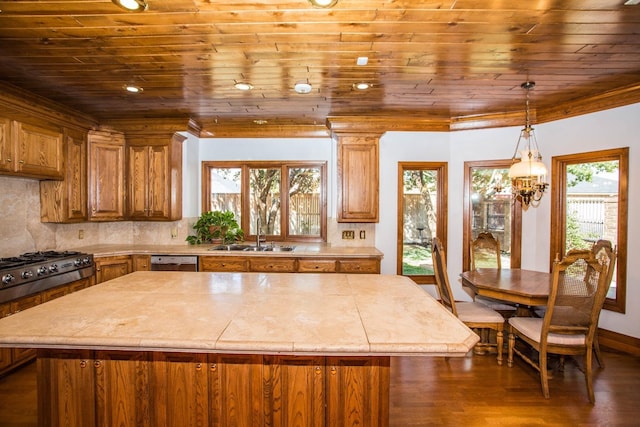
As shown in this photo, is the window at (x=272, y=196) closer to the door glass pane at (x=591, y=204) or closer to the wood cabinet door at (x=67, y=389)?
the door glass pane at (x=591, y=204)

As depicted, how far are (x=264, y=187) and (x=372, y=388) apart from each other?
11.6 feet

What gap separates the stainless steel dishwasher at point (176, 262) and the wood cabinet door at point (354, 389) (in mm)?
2775

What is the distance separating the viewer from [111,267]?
3.74 m

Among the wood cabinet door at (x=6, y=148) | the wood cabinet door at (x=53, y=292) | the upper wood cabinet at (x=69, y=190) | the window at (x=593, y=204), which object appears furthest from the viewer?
the upper wood cabinet at (x=69, y=190)

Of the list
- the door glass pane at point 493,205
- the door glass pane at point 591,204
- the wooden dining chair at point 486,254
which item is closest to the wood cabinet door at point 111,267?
the wooden dining chair at point 486,254

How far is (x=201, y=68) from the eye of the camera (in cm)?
269

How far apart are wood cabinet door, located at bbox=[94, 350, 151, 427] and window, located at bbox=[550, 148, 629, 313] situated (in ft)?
14.0

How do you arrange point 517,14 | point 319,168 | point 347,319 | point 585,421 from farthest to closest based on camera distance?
1. point 319,168
2. point 585,421
3. point 517,14
4. point 347,319

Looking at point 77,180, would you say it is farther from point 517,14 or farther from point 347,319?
point 517,14

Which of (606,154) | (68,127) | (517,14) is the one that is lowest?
(606,154)

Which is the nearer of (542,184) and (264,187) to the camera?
(542,184)

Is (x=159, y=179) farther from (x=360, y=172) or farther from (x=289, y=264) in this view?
(x=360, y=172)

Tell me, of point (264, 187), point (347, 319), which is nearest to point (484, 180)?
point (264, 187)

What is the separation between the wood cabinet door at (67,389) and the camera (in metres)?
1.55
